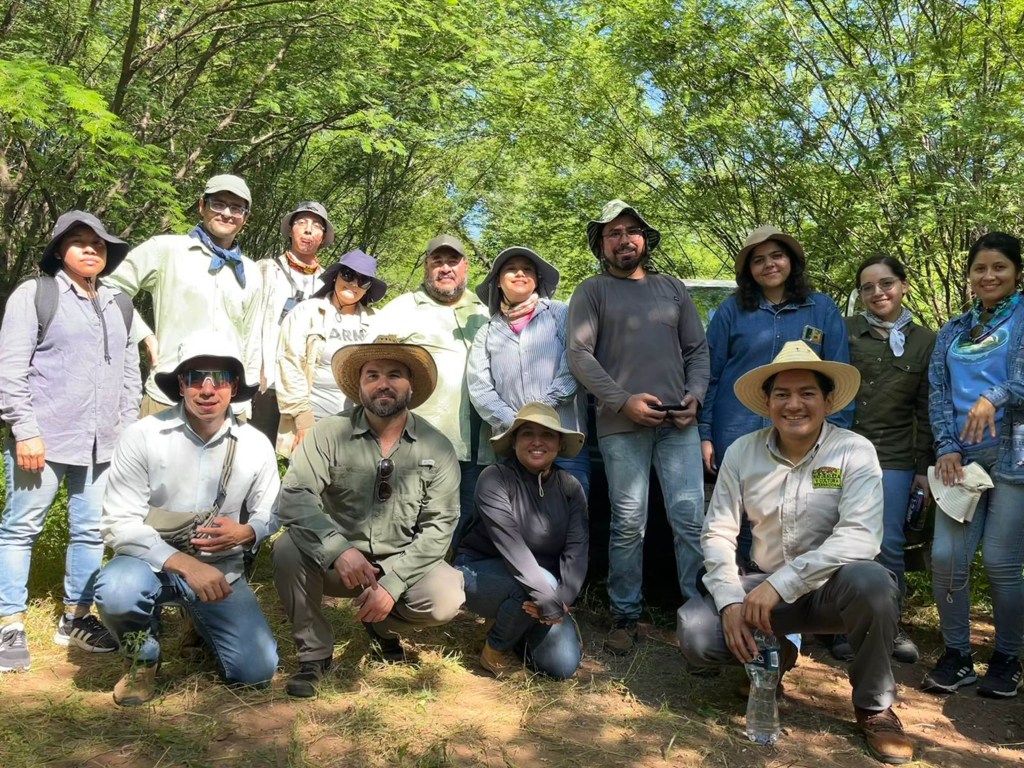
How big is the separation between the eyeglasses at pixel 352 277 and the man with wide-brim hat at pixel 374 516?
99 centimetres

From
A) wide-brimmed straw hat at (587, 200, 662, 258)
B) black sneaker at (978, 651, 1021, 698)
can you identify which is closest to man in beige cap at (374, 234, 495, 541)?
wide-brimmed straw hat at (587, 200, 662, 258)

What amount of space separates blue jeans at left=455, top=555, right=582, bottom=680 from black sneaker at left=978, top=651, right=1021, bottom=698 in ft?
6.24

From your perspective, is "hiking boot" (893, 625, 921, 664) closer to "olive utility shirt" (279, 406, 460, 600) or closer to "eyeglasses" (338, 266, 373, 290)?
"olive utility shirt" (279, 406, 460, 600)

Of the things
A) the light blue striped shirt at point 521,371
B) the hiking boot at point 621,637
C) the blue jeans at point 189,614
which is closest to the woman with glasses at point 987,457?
the hiking boot at point 621,637

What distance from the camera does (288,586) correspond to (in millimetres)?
3656

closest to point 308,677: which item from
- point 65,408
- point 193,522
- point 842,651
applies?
point 193,522

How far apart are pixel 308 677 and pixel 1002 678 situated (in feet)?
10.5

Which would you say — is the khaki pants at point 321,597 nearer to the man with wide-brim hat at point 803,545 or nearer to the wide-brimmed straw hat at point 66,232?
the man with wide-brim hat at point 803,545

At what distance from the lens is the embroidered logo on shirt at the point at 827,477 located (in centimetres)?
345

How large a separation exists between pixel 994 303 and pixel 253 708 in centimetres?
389

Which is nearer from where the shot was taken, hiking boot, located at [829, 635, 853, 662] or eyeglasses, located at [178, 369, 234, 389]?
eyeglasses, located at [178, 369, 234, 389]

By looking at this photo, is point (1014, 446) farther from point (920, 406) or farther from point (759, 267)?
point (759, 267)

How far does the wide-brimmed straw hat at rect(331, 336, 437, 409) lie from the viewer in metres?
3.97

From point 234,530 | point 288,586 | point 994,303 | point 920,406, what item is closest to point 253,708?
point 288,586
